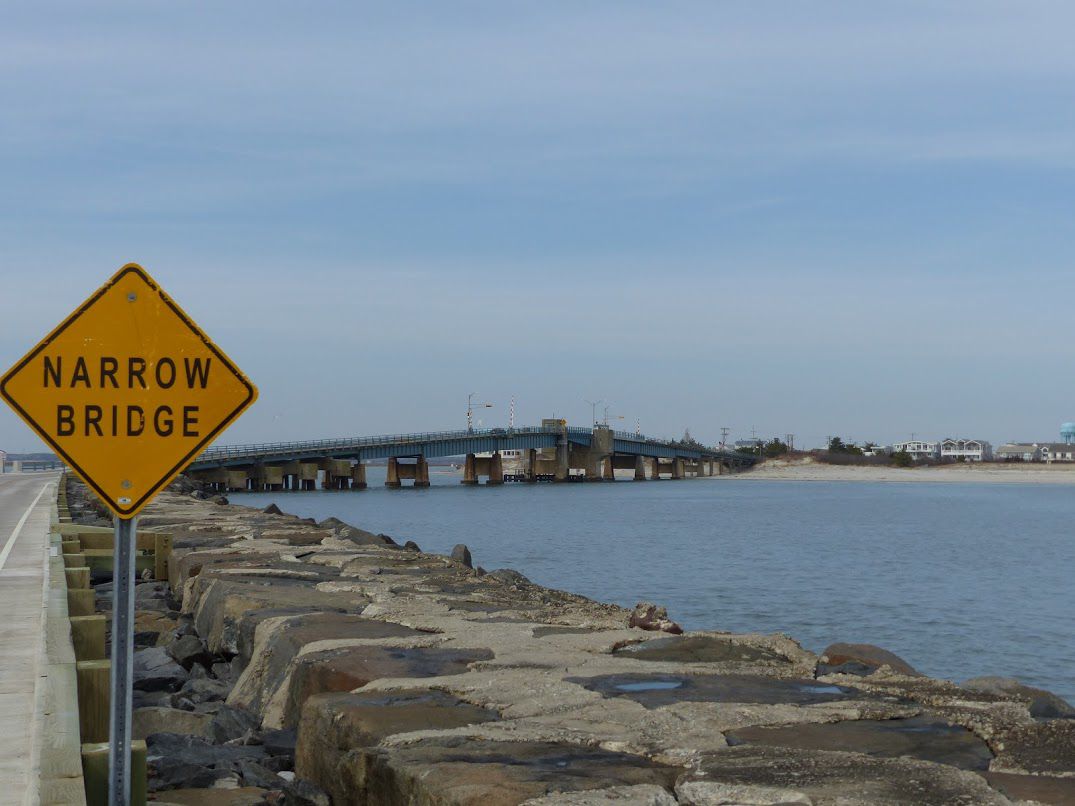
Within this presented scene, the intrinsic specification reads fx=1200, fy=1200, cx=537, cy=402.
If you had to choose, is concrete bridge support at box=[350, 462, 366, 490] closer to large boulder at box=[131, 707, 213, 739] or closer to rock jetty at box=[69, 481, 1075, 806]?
rock jetty at box=[69, 481, 1075, 806]

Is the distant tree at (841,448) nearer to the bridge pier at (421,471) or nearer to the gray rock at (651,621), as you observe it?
the bridge pier at (421,471)

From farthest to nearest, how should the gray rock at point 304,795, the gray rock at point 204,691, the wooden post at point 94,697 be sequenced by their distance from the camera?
the gray rock at point 204,691, the wooden post at point 94,697, the gray rock at point 304,795

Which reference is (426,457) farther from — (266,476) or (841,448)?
(841,448)

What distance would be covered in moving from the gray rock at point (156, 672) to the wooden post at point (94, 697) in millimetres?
3280

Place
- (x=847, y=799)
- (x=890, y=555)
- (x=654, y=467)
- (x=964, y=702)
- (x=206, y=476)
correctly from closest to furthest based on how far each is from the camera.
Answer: (x=847, y=799), (x=964, y=702), (x=890, y=555), (x=206, y=476), (x=654, y=467)

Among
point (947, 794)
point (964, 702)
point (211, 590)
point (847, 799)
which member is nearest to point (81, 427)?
point (847, 799)

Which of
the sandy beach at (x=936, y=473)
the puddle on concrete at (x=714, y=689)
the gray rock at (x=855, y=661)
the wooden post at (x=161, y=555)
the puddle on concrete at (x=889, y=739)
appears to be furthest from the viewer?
the sandy beach at (x=936, y=473)

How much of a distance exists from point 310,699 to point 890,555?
34.7 m

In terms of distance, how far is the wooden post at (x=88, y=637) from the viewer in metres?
7.92

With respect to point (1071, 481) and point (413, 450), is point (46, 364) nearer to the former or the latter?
point (413, 450)

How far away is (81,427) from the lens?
4.50 m

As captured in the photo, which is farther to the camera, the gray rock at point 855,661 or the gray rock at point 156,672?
the gray rock at point 156,672

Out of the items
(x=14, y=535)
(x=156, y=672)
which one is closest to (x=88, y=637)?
(x=156, y=672)

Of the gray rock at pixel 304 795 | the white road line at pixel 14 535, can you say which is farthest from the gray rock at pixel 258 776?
the white road line at pixel 14 535
